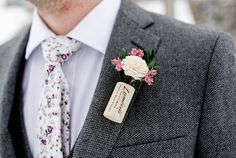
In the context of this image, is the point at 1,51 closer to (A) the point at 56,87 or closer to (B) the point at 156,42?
(A) the point at 56,87

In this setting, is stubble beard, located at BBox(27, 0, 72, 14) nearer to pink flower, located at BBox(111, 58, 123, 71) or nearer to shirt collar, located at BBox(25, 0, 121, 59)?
shirt collar, located at BBox(25, 0, 121, 59)

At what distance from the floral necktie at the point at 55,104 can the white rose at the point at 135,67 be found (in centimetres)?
20

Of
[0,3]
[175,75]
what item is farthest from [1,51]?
[0,3]

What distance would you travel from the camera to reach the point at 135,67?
1020mm

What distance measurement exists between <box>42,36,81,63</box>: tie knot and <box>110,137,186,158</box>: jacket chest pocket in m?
0.31

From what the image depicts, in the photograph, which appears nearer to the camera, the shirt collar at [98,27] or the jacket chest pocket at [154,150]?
the jacket chest pocket at [154,150]

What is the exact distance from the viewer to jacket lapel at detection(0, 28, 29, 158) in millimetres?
1164

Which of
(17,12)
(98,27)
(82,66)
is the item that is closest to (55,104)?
(82,66)

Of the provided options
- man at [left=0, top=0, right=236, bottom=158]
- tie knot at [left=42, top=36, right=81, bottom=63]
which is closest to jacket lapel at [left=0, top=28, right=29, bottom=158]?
man at [left=0, top=0, right=236, bottom=158]

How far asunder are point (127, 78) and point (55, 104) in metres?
0.21

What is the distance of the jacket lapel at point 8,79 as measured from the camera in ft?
3.82

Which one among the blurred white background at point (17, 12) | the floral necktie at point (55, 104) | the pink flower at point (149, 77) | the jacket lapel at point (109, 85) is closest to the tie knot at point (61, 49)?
the floral necktie at point (55, 104)

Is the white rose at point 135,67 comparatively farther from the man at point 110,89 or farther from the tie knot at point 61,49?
the tie knot at point 61,49

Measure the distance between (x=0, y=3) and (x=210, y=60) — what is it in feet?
4.51
